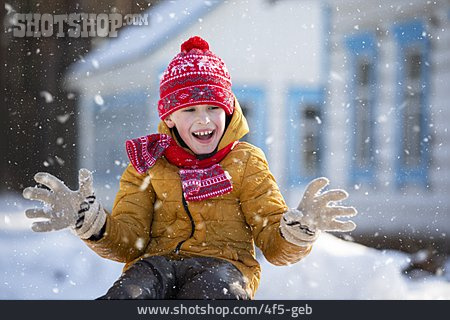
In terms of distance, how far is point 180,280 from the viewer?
2.13 meters

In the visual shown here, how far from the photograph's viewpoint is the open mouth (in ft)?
7.43

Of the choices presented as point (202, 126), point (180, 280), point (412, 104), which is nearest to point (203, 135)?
point (202, 126)

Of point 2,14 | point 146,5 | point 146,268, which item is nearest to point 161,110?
point 146,268

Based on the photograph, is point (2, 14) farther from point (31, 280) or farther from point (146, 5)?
point (31, 280)

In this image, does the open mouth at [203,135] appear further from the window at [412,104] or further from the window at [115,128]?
the window at [412,104]

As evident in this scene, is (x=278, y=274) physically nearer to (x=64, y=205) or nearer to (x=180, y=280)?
(x=180, y=280)

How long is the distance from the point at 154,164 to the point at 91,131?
3921 mm

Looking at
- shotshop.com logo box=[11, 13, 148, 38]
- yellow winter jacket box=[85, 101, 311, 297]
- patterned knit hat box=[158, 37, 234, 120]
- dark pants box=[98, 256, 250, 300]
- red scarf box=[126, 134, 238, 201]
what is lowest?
dark pants box=[98, 256, 250, 300]

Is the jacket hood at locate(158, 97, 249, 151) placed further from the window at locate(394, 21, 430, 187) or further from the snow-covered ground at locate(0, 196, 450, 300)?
the window at locate(394, 21, 430, 187)

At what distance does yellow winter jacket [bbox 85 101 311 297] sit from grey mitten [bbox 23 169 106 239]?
0.12 meters

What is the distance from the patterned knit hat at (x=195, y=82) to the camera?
7.51ft

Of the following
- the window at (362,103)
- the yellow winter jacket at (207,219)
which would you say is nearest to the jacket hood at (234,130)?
the yellow winter jacket at (207,219)

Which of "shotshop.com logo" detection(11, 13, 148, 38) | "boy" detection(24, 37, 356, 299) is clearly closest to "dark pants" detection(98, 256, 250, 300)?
"boy" detection(24, 37, 356, 299)

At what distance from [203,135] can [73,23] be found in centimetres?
338
